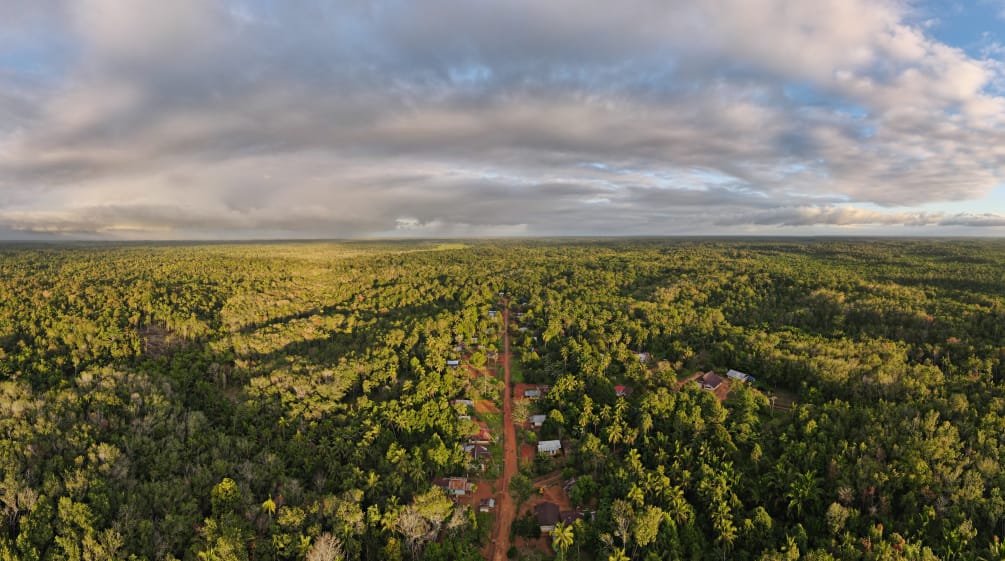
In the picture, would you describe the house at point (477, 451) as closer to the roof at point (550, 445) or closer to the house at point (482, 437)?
the house at point (482, 437)

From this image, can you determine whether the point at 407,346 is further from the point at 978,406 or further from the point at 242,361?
the point at 978,406

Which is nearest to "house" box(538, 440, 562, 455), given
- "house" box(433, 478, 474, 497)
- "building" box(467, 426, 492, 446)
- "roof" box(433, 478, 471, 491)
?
"building" box(467, 426, 492, 446)

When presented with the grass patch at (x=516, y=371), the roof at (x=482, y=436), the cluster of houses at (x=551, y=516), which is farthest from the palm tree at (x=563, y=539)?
the grass patch at (x=516, y=371)

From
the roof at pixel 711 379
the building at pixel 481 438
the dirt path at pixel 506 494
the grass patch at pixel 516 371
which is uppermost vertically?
the roof at pixel 711 379

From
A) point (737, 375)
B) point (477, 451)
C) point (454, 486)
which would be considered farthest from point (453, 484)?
point (737, 375)

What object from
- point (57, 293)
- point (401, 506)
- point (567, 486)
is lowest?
point (567, 486)

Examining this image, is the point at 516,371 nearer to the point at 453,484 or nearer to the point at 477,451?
the point at 477,451

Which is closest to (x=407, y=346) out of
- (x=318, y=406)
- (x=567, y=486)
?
(x=318, y=406)
